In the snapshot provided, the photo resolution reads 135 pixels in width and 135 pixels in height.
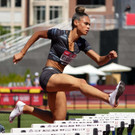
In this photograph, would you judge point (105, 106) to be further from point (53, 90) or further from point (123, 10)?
point (53, 90)

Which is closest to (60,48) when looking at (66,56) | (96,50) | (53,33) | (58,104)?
(66,56)

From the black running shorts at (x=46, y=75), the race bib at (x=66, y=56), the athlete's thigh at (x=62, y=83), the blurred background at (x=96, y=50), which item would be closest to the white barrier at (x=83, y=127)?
the athlete's thigh at (x=62, y=83)

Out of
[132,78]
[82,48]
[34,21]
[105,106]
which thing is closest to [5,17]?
[34,21]

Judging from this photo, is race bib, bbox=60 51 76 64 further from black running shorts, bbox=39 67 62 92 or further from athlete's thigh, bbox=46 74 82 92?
athlete's thigh, bbox=46 74 82 92

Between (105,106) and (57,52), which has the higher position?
(57,52)

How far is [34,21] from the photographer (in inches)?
3152

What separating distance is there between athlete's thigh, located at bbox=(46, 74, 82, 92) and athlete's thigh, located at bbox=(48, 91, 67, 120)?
287mm

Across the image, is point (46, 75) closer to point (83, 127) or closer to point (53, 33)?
point (53, 33)

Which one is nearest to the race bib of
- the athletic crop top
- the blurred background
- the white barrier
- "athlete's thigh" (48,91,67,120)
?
the athletic crop top

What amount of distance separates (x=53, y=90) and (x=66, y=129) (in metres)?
1.41

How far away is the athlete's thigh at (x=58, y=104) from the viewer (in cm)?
934

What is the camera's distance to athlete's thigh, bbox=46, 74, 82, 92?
8.62 meters

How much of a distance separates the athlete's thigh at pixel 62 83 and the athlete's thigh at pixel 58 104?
287 millimetres

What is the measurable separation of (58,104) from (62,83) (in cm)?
73
